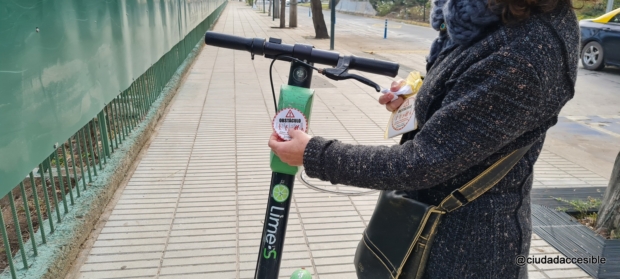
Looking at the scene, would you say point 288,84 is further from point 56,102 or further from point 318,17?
point 318,17

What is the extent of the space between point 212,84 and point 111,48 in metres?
4.82

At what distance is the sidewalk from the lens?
9.56ft

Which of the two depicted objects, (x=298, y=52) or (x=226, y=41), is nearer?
(x=298, y=52)

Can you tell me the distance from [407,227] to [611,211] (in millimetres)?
2640

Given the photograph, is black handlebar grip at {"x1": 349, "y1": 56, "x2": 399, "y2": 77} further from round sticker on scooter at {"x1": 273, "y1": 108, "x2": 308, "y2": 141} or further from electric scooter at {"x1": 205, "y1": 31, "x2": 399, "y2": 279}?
round sticker on scooter at {"x1": 273, "y1": 108, "x2": 308, "y2": 141}

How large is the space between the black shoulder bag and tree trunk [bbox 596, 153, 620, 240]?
101 inches

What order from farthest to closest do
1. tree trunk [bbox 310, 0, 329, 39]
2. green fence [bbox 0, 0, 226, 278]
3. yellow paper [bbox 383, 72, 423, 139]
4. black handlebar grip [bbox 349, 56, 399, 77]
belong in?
tree trunk [bbox 310, 0, 329, 39]
green fence [bbox 0, 0, 226, 278]
black handlebar grip [bbox 349, 56, 399, 77]
yellow paper [bbox 383, 72, 423, 139]

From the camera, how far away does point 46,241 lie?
269 cm

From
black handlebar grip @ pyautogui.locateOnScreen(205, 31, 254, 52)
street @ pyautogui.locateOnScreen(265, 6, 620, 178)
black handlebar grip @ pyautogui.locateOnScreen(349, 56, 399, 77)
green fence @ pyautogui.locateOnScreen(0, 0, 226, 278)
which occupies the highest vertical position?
black handlebar grip @ pyautogui.locateOnScreen(205, 31, 254, 52)

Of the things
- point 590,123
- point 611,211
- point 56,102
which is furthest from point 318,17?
point 56,102

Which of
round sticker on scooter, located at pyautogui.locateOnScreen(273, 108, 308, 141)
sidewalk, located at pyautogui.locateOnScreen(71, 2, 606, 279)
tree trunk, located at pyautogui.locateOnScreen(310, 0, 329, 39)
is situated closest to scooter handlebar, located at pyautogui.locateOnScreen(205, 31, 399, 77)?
round sticker on scooter, located at pyautogui.locateOnScreen(273, 108, 308, 141)

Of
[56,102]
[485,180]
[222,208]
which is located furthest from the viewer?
[222,208]

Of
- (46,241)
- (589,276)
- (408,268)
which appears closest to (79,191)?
(46,241)

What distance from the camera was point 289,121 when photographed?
140 cm
